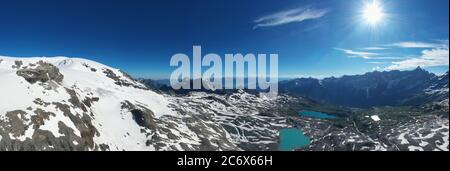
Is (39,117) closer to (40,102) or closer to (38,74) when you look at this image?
(40,102)

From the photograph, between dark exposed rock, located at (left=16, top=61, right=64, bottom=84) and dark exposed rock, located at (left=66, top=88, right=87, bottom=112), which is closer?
dark exposed rock, located at (left=16, top=61, right=64, bottom=84)

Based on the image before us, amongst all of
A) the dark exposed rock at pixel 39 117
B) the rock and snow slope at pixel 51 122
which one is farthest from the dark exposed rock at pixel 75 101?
the dark exposed rock at pixel 39 117

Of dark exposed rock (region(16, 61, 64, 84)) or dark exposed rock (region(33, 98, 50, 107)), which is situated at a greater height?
dark exposed rock (region(16, 61, 64, 84))

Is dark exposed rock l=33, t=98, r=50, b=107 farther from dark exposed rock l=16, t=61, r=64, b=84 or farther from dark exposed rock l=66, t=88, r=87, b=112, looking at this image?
dark exposed rock l=66, t=88, r=87, b=112

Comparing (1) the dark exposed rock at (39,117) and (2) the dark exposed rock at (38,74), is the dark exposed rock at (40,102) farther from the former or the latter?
(2) the dark exposed rock at (38,74)

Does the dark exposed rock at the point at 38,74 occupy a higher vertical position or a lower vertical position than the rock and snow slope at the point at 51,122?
higher

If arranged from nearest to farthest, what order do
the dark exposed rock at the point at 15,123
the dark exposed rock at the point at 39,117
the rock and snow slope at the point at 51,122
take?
the dark exposed rock at the point at 15,123, the rock and snow slope at the point at 51,122, the dark exposed rock at the point at 39,117

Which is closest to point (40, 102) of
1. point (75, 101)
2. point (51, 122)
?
point (51, 122)

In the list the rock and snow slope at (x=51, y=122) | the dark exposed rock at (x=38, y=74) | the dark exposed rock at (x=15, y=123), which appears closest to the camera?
the dark exposed rock at (x=15, y=123)

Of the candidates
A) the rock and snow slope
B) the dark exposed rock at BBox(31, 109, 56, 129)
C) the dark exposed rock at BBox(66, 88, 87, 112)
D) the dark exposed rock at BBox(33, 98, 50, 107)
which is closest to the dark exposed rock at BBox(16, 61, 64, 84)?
the rock and snow slope
